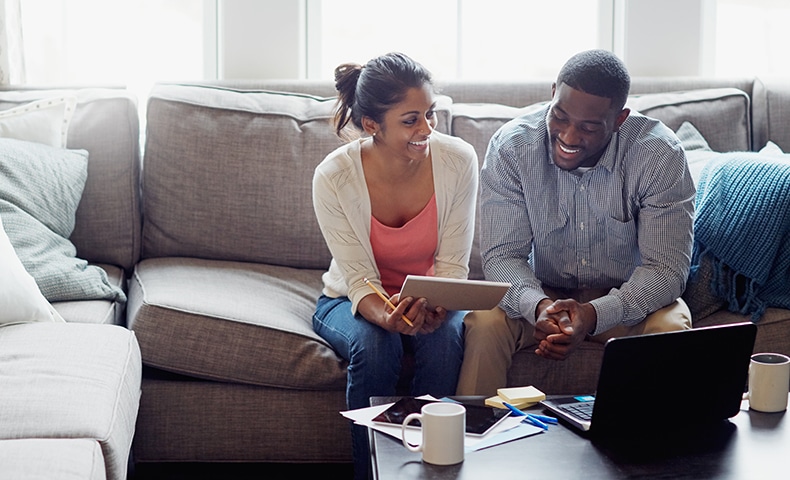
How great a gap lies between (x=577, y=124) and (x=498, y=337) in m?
0.51

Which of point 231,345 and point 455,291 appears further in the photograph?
point 231,345

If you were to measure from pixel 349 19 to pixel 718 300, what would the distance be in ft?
5.38

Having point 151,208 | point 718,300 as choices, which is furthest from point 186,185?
point 718,300

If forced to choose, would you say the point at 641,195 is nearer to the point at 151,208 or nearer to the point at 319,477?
the point at 319,477

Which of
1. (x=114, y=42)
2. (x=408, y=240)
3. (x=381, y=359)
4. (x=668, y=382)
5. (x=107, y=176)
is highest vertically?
(x=114, y=42)

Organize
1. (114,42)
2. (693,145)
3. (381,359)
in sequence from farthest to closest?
(114,42)
(693,145)
(381,359)

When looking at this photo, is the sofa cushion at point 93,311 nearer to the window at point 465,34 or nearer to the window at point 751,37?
the window at point 465,34

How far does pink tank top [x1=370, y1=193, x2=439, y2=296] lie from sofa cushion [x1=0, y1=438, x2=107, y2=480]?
3.04ft

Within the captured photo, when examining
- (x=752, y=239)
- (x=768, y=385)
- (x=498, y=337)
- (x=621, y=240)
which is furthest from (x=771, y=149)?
(x=768, y=385)

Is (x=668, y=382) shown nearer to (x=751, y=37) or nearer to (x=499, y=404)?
(x=499, y=404)

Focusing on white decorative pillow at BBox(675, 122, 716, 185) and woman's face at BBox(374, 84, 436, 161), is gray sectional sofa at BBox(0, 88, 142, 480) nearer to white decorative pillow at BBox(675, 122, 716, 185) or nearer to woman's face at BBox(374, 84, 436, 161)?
woman's face at BBox(374, 84, 436, 161)

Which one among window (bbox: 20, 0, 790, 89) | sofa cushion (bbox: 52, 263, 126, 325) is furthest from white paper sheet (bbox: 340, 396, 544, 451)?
window (bbox: 20, 0, 790, 89)

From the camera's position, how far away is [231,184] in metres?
2.64

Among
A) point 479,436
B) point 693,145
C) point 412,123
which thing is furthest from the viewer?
point 693,145
